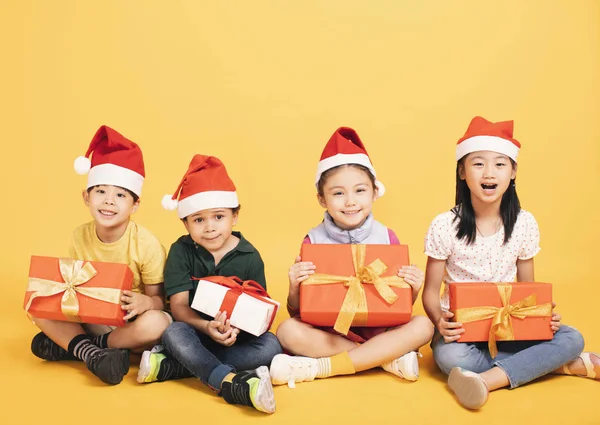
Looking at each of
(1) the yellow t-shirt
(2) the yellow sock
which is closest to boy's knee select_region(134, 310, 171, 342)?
(1) the yellow t-shirt

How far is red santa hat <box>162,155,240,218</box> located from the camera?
3.41 metres

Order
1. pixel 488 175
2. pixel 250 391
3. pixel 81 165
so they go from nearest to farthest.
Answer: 1. pixel 250 391
2. pixel 488 175
3. pixel 81 165

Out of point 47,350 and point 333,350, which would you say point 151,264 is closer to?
point 47,350

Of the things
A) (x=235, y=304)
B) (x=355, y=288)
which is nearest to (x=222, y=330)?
(x=235, y=304)

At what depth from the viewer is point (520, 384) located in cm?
311

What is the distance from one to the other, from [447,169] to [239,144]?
1.62 meters

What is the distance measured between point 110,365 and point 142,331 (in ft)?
0.80

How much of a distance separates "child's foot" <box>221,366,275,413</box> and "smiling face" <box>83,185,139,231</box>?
1.03 meters

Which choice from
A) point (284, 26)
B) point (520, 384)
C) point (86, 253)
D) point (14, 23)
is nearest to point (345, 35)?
point (284, 26)

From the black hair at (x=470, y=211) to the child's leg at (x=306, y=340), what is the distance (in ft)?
2.72

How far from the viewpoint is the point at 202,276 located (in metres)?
3.46

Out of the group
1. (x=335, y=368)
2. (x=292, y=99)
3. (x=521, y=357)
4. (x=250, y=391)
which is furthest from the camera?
(x=292, y=99)

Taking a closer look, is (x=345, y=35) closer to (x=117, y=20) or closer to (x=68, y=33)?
(x=117, y=20)

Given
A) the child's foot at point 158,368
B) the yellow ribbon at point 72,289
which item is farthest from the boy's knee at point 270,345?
the yellow ribbon at point 72,289
